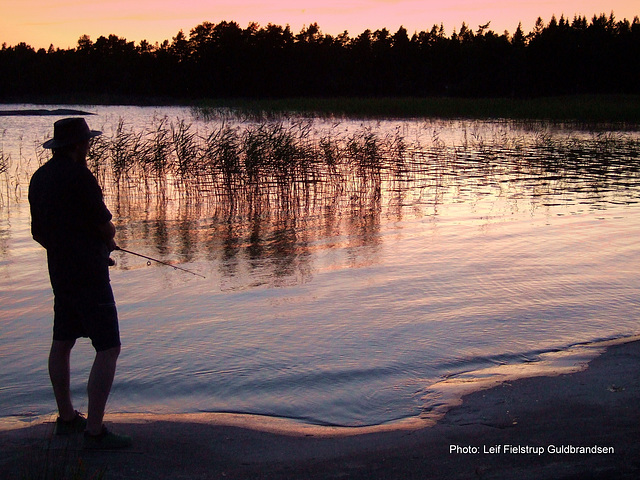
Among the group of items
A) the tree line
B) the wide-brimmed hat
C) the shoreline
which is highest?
the tree line

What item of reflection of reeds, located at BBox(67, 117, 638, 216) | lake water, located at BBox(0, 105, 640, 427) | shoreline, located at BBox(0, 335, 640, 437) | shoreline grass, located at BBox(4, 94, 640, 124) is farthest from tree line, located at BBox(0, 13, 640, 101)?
shoreline, located at BBox(0, 335, 640, 437)

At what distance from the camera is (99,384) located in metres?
3.67

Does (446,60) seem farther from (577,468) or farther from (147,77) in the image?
(577,468)

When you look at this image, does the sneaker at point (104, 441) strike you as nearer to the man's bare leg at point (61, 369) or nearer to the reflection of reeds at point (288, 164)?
the man's bare leg at point (61, 369)

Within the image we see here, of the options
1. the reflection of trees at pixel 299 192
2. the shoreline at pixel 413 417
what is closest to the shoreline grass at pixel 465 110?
the reflection of trees at pixel 299 192

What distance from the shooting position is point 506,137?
27.7 metres

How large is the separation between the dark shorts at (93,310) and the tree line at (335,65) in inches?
2853

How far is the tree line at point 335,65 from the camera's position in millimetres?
73750

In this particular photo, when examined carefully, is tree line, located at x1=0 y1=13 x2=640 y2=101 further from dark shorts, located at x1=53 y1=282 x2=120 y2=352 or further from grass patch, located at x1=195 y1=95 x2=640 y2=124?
dark shorts, located at x1=53 y1=282 x2=120 y2=352

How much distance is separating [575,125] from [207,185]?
23745mm

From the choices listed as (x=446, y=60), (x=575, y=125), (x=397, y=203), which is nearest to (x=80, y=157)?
(x=397, y=203)

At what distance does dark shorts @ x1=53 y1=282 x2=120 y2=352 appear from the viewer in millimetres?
3600

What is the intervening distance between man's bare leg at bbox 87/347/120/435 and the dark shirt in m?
0.43

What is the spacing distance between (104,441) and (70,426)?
333mm
